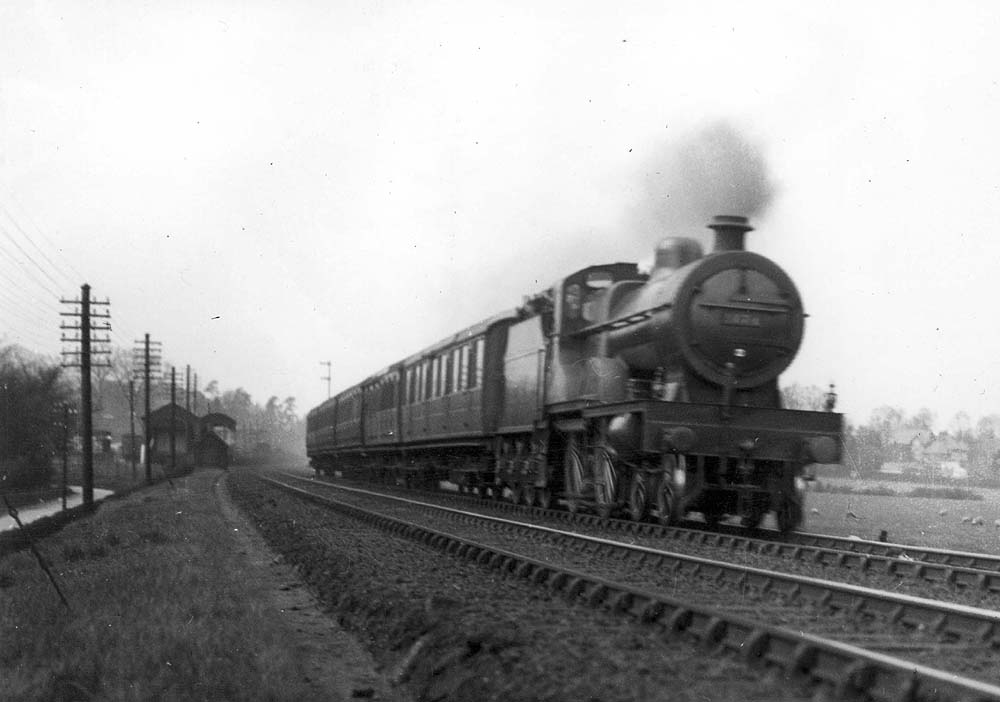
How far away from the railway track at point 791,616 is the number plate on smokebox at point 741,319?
3257mm

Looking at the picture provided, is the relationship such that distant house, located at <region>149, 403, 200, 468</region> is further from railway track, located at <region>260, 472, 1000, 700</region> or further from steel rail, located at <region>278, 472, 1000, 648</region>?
steel rail, located at <region>278, 472, 1000, 648</region>

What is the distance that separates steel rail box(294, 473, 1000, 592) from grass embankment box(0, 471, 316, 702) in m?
4.92

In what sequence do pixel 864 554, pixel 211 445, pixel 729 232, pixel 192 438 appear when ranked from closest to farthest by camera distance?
pixel 864 554 < pixel 729 232 < pixel 192 438 < pixel 211 445

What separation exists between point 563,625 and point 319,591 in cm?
322

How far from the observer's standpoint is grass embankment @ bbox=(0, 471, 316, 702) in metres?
5.12

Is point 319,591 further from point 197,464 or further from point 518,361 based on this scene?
point 197,464

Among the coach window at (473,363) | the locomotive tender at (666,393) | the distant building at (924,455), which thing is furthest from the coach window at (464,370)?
the distant building at (924,455)

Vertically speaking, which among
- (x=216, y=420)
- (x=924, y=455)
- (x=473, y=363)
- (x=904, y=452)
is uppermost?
(x=473, y=363)

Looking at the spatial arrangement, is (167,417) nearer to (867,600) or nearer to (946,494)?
(946,494)

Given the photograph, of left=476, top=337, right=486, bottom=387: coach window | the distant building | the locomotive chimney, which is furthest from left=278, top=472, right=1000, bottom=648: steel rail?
the distant building

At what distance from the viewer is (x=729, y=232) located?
41.9 feet

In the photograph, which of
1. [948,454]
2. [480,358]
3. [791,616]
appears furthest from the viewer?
[948,454]

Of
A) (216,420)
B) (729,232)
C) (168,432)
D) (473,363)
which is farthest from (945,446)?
(729,232)

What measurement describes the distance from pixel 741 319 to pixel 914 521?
834 centimetres
